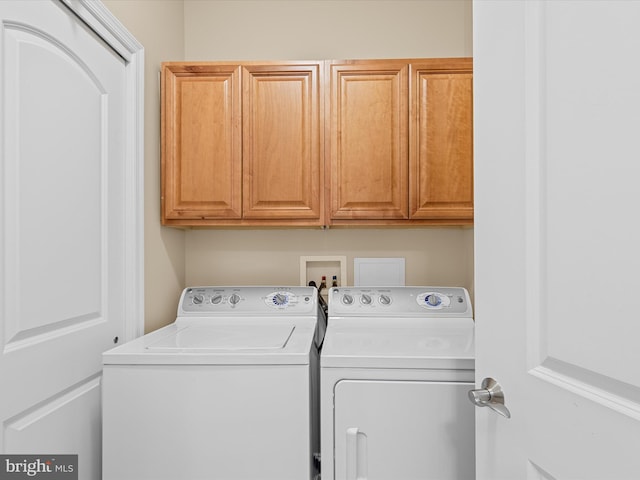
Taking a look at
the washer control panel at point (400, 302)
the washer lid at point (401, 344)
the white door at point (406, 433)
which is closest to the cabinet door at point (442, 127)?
the washer control panel at point (400, 302)

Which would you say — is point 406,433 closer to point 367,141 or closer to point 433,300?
point 433,300

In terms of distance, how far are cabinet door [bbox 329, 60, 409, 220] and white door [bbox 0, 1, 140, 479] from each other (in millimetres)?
876

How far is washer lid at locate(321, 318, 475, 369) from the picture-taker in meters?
1.25

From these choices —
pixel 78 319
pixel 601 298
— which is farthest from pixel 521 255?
pixel 78 319

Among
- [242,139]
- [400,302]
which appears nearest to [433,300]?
[400,302]

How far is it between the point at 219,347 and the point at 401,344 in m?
0.63

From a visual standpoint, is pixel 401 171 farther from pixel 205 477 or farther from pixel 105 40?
pixel 205 477

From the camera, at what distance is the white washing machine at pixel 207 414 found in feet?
4.02

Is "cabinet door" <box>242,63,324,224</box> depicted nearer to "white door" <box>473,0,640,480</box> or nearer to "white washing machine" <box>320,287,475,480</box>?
"white washing machine" <box>320,287,475,480</box>

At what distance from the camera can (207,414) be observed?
124 centimetres

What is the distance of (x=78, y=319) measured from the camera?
4.30 feet

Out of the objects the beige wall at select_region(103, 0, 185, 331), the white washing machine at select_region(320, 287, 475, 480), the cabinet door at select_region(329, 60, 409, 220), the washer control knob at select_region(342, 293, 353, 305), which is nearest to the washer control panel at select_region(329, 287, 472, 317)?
the washer control knob at select_region(342, 293, 353, 305)

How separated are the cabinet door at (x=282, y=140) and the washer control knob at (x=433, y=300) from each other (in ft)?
2.14

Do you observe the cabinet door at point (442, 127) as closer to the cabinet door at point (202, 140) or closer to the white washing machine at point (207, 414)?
the cabinet door at point (202, 140)
